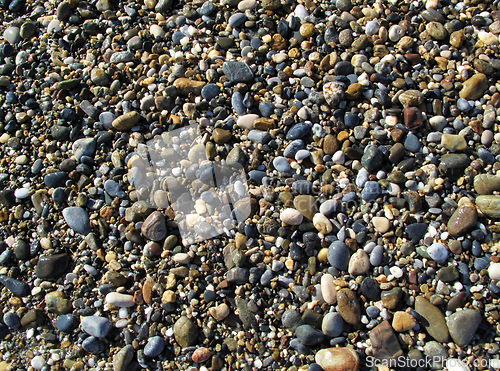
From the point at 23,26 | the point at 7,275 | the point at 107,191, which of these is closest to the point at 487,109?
the point at 107,191

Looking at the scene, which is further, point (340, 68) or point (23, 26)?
point (23, 26)

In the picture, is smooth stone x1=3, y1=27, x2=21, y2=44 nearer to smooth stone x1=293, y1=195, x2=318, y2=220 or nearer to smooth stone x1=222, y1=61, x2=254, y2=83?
smooth stone x1=222, y1=61, x2=254, y2=83

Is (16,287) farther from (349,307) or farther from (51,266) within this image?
(349,307)

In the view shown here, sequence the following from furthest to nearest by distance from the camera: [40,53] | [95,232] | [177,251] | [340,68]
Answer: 1. [40,53]
2. [340,68]
3. [95,232]
4. [177,251]

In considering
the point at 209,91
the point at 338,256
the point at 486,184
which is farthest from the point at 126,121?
the point at 486,184

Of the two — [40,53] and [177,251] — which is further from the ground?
[40,53]

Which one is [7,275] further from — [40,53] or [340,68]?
[340,68]

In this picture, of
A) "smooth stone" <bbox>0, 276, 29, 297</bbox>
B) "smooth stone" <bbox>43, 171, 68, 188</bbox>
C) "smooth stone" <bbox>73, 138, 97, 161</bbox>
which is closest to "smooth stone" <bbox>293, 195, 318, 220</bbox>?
"smooth stone" <bbox>73, 138, 97, 161</bbox>
